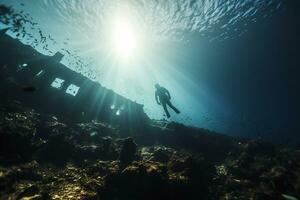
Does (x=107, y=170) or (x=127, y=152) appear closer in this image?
(x=107, y=170)

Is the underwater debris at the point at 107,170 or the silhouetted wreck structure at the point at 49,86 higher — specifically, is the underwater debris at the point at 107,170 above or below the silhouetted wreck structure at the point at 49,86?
Result: below

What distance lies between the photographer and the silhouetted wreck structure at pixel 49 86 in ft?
58.6

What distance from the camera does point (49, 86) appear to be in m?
20.1

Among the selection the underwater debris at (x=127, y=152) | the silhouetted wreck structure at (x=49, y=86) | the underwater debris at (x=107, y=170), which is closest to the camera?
the underwater debris at (x=107, y=170)

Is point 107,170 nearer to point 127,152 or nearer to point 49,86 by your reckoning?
point 127,152

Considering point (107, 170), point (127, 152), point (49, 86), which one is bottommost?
point (107, 170)

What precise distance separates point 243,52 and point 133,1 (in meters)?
19.8

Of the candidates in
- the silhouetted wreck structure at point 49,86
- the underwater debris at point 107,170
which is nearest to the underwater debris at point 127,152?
the underwater debris at point 107,170

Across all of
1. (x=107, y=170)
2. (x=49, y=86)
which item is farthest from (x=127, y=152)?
(x=49, y=86)

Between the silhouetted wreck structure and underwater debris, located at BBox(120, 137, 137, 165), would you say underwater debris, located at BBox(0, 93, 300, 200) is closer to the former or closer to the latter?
underwater debris, located at BBox(120, 137, 137, 165)

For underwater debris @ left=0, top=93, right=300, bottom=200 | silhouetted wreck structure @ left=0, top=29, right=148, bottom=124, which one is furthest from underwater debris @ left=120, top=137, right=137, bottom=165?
silhouetted wreck structure @ left=0, top=29, right=148, bottom=124

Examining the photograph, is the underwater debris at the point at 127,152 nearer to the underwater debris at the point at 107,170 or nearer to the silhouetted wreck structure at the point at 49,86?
the underwater debris at the point at 107,170

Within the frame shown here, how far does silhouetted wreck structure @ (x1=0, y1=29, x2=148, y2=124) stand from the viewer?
704 inches

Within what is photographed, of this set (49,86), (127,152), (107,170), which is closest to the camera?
(107,170)
